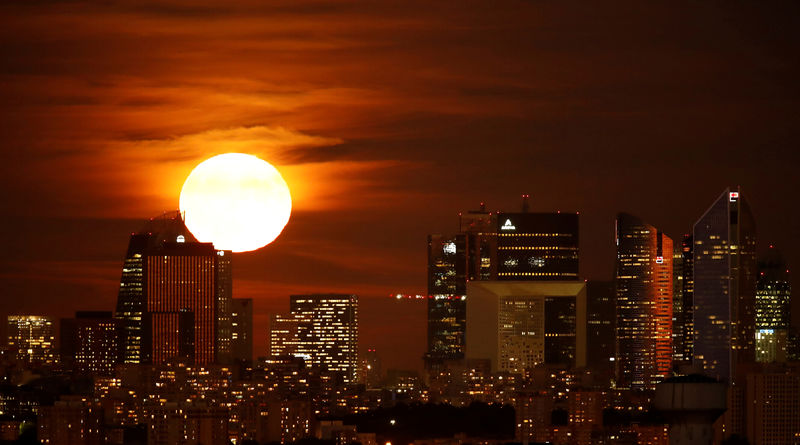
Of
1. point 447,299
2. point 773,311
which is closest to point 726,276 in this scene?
point 773,311

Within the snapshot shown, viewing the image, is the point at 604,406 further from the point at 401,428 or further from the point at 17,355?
the point at 17,355

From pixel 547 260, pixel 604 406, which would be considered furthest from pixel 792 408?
pixel 547 260

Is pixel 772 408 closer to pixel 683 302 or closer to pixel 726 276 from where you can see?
pixel 726 276

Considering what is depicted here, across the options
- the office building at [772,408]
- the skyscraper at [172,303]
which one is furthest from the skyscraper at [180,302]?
the office building at [772,408]

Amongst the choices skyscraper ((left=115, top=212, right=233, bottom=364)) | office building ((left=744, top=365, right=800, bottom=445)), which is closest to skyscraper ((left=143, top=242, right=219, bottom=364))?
skyscraper ((left=115, top=212, right=233, bottom=364))

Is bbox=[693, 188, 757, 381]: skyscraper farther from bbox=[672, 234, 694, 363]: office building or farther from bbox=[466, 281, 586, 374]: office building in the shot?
bbox=[466, 281, 586, 374]: office building
